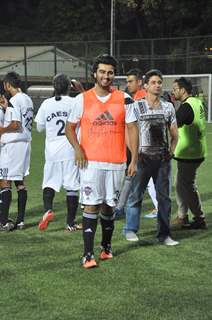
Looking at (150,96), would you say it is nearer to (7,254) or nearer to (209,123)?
(7,254)

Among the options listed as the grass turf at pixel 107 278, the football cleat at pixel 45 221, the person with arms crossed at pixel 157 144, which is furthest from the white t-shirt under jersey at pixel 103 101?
the football cleat at pixel 45 221

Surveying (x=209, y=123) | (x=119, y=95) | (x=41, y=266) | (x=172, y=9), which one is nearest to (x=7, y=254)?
(x=41, y=266)

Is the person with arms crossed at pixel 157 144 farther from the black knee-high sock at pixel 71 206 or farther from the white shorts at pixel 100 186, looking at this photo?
the black knee-high sock at pixel 71 206

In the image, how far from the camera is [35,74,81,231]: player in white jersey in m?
8.26

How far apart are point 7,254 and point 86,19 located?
171ft

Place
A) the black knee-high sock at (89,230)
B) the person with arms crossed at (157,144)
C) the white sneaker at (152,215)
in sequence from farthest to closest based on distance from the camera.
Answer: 1. the white sneaker at (152,215)
2. the person with arms crossed at (157,144)
3. the black knee-high sock at (89,230)

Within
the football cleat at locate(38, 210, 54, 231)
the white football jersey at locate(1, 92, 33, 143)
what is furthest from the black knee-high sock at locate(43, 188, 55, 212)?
the white football jersey at locate(1, 92, 33, 143)

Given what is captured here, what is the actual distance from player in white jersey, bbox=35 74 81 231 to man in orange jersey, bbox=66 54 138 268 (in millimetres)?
1740

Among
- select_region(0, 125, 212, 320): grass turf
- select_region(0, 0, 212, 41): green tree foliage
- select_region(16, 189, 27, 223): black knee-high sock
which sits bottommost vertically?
select_region(0, 125, 212, 320): grass turf

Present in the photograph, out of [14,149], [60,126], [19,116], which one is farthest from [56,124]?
[14,149]

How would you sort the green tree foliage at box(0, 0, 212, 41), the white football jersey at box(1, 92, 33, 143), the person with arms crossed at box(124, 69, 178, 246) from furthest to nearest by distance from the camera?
the green tree foliage at box(0, 0, 212, 41), the white football jersey at box(1, 92, 33, 143), the person with arms crossed at box(124, 69, 178, 246)

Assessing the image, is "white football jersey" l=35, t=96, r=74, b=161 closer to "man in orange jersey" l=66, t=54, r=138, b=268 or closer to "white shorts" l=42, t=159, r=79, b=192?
"white shorts" l=42, t=159, r=79, b=192

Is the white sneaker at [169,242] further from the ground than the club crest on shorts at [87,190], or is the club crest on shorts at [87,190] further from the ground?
the club crest on shorts at [87,190]

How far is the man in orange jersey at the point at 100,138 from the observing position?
6.43 meters
